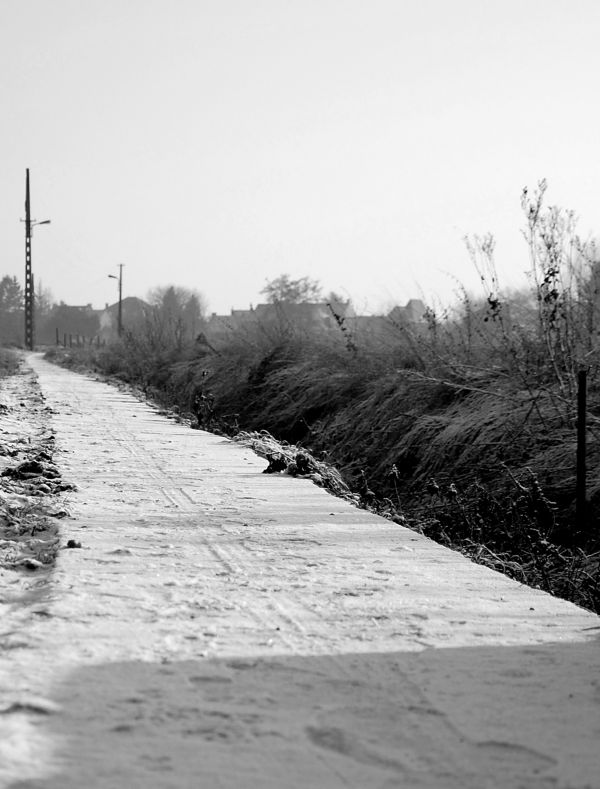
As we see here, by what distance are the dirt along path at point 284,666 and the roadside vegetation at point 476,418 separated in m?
1.19

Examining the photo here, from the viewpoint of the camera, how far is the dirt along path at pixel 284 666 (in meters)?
2.37

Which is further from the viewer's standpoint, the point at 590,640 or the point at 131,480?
the point at 131,480

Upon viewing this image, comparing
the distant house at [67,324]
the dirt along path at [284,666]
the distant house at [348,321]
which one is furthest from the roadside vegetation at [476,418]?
the distant house at [67,324]

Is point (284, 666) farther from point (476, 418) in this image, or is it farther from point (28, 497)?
point (476, 418)

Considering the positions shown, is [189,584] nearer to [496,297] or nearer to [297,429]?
[496,297]

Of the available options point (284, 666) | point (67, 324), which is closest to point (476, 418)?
point (284, 666)

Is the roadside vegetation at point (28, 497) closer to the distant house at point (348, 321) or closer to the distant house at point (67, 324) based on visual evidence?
the distant house at point (348, 321)

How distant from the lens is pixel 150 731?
2.54m

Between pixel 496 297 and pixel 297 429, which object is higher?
pixel 496 297

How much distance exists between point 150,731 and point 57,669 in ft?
1.83

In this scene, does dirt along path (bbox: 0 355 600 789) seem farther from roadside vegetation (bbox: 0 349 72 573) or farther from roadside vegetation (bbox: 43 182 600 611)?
roadside vegetation (bbox: 43 182 600 611)

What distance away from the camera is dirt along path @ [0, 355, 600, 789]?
237 centimetres

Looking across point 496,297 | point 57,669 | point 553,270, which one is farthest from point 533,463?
point 57,669

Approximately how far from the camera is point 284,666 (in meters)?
3.07
